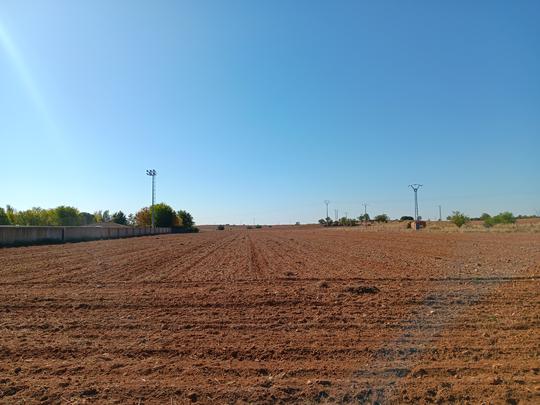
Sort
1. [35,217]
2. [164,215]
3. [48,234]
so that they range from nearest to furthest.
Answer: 1. [48,234]
2. [35,217]
3. [164,215]

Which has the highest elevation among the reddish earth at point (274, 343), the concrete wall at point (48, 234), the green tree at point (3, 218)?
the green tree at point (3, 218)

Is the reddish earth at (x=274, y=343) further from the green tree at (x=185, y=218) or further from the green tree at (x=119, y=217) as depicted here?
the green tree at (x=119, y=217)

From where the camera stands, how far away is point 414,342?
6.77 m

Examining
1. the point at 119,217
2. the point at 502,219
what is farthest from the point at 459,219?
the point at 119,217

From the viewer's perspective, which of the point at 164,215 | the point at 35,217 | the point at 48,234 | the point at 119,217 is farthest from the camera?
the point at 119,217

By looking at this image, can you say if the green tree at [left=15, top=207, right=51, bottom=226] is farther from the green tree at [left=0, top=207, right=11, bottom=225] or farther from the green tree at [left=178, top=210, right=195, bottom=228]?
the green tree at [left=178, top=210, right=195, bottom=228]

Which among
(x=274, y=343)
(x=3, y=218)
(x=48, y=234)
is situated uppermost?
(x=3, y=218)

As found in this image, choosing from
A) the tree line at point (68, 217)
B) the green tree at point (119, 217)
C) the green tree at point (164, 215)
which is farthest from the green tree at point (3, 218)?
the green tree at point (119, 217)

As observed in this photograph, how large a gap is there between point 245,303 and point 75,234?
174 ft

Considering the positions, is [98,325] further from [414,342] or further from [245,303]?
[414,342]

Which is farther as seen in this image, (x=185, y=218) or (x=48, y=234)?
(x=185, y=218)

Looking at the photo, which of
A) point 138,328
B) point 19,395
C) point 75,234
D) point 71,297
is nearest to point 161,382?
point 19,395

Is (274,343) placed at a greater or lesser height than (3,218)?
lesser

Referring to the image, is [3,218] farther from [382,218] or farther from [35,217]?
[382,218]
